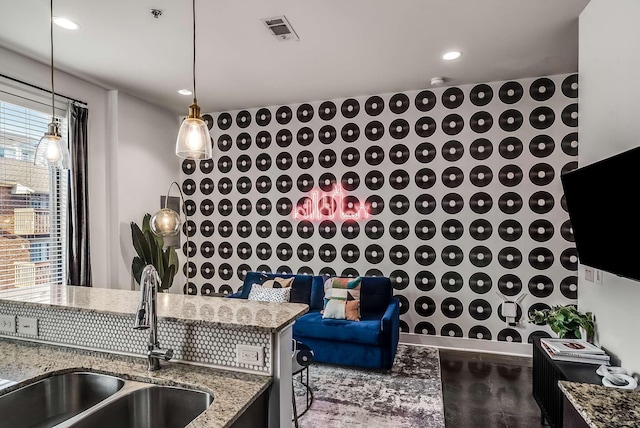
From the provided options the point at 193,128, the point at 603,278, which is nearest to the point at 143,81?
the point at 193,128

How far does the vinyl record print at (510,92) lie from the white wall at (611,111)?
140cm

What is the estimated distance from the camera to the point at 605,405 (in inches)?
58.4

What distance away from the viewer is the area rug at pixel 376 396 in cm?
275

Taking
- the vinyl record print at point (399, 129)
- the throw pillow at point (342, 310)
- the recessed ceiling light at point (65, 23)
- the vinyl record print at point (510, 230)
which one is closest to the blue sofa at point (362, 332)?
the throw pillow at point (342, 310)

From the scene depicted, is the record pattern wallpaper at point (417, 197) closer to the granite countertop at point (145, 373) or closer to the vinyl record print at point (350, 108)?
the vinyl record print at point (350, 108)

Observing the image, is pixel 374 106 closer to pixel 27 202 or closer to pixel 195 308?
pixel 195 308

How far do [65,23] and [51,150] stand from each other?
1468mm

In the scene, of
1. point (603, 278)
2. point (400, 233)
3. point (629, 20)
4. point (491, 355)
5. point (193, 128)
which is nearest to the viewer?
point (193, 128)

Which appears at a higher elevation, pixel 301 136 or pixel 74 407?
pixel 301 136

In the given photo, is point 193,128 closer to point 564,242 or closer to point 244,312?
point 244,312

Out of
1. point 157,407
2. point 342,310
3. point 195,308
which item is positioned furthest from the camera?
point 342,310

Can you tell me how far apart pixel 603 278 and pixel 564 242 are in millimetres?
1860

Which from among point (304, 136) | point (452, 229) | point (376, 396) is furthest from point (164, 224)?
point (452, 229)

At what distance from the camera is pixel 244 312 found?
1.58 m
